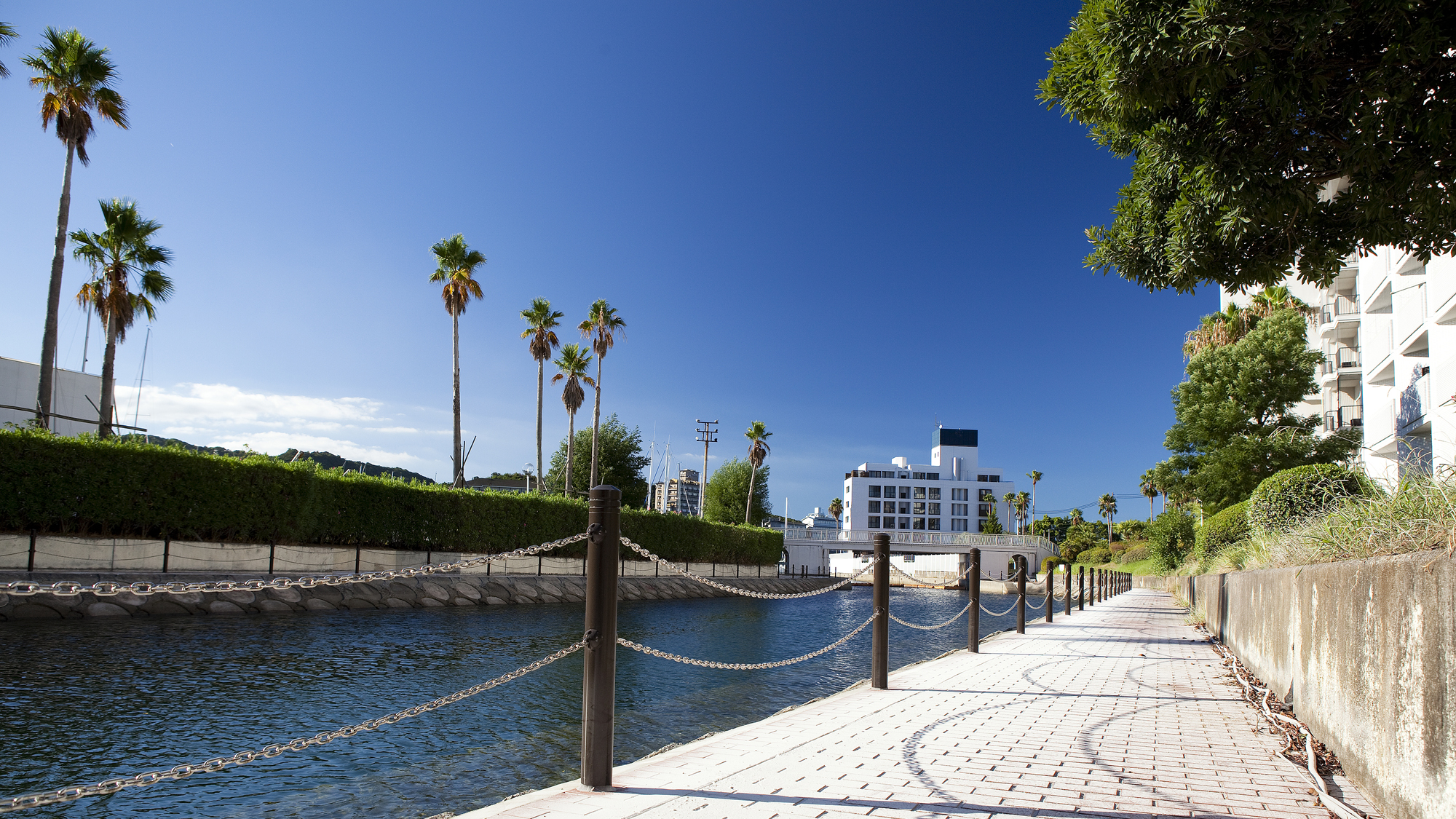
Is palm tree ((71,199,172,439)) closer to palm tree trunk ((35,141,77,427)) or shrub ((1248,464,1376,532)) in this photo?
palm tree trunk ((35,141,77,427))

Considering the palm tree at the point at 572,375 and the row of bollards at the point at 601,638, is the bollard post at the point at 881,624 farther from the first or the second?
the palm tree at the point at 572,375

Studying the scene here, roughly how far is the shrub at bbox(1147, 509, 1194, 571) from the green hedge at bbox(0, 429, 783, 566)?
30.1 meters

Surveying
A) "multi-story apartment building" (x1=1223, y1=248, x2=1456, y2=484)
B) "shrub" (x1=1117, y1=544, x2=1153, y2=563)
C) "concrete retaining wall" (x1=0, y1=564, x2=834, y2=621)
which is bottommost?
"shrub" (x1=1117, y1=544, x2=1153, y2=563)

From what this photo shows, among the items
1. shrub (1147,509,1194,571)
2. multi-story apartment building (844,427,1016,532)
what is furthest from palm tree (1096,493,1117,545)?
shrub (1147,509,1194,571)

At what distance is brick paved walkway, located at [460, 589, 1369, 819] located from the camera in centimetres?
395

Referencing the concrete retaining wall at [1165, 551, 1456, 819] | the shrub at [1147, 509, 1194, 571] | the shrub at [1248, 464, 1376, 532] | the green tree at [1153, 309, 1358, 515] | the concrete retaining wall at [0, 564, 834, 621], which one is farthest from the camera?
the shrub at [1147, 509, 1194, 571]

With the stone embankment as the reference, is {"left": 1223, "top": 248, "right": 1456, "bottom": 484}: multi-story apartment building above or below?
above

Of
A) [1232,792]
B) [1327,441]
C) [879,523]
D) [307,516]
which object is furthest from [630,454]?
[879,523]

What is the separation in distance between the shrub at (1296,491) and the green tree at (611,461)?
42.9 meters

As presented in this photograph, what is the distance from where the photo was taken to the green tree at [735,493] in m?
73.6

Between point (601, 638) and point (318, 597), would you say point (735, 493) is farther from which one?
point (601, 638)

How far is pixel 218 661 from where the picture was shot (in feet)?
35.3

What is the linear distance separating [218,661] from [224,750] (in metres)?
5.08

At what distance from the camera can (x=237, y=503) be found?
64.8ft
